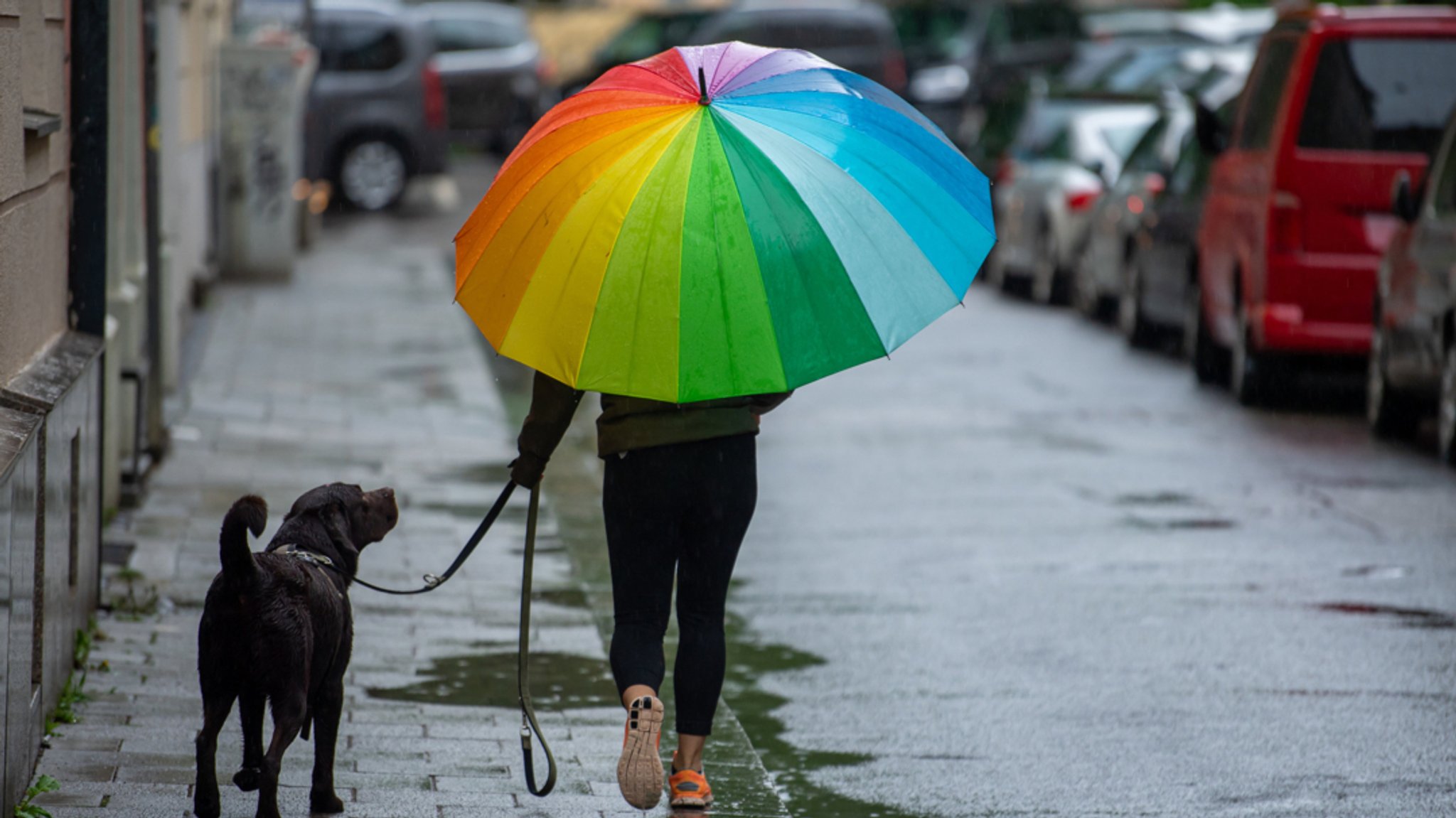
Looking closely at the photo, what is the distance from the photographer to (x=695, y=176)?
16.0 feet

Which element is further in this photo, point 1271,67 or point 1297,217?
point 1271,67

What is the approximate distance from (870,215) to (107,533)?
15.6 ft

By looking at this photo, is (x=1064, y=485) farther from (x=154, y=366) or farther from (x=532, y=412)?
(x=532, y=412)

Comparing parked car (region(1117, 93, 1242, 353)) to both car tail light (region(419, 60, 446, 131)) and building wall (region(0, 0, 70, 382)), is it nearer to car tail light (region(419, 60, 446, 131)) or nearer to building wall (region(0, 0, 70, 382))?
building wall (region(0, 0, 70, 382))

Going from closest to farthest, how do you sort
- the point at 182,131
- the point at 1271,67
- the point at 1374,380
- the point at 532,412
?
the point at 532,412 → the point at 1374,380 → the point at 1271,67 → the point at 182,131

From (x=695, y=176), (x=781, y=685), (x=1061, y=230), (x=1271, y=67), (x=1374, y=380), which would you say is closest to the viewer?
(x=695, y=176)

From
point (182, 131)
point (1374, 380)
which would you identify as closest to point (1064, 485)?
point (1374, 380)

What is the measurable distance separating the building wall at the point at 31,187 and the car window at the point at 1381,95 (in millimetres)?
7570

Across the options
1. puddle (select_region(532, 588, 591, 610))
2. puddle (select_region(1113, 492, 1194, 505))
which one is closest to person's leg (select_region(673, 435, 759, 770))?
puddle (select_region(532, 588, 591, 610))

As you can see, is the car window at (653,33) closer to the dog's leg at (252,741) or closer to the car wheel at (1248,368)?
the car wheel at (1248,368)

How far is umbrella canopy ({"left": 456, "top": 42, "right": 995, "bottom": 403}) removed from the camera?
4852 mm

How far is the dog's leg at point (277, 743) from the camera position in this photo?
4945 mm

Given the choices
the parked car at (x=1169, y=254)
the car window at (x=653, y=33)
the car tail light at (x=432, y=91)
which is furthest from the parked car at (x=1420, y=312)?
the car window at (x=653, y=33)

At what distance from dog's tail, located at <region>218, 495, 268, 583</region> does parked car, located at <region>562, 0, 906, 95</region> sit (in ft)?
87.4
